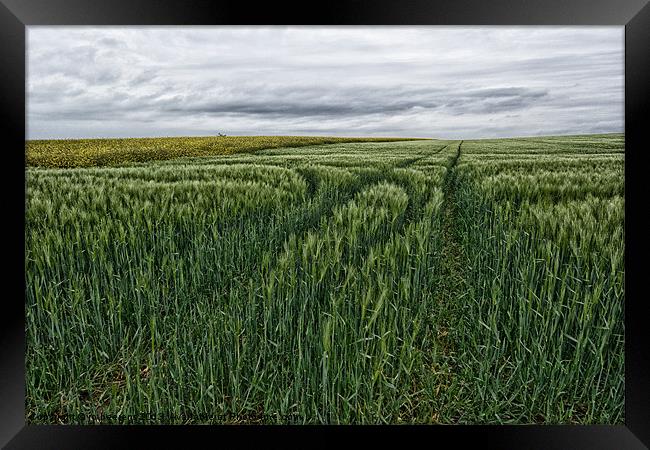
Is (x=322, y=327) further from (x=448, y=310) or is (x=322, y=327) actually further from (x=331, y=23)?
(x=331, y=23)

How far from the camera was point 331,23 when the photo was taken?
1.73 m

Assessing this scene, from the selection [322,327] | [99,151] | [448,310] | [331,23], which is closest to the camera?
[331,23]

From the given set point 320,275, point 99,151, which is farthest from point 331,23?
point 99,151

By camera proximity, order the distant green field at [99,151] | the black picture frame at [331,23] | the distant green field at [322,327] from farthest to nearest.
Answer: the distant green field at [99,151] → the distant green field at [322,327] → the black picture frame at [331,23]

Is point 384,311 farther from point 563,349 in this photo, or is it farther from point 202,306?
point 202,306

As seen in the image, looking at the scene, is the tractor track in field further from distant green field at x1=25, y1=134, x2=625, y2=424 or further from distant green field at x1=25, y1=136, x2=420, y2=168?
distant green field at x1=25, y1=136, x2=420, y2=168

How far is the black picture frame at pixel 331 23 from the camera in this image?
5.47 feet

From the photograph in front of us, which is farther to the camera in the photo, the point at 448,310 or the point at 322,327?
the point at 448,310

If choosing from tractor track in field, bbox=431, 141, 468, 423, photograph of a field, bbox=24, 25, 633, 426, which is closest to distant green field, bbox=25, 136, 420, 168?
photograph of a field, bbox=24, 25, 633, 426

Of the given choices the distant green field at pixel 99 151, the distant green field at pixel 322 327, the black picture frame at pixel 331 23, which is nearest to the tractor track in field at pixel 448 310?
the distant green field at pixel 322 327

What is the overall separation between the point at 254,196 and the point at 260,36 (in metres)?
1.35

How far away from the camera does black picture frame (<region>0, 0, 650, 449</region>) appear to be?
5.47 feet

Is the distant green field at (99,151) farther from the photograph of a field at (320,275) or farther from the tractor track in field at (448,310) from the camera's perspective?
the tractor track in field at (448,310)
